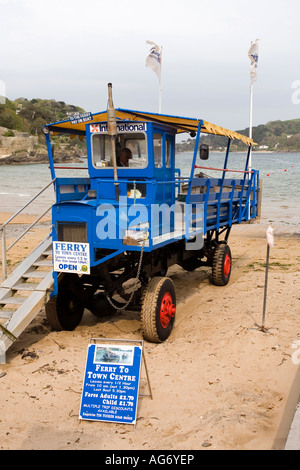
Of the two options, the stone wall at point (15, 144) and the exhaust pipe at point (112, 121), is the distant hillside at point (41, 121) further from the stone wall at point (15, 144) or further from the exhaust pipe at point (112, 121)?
the exhaust pipe at point (112, 121)

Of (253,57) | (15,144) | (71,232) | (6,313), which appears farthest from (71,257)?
(15,144)

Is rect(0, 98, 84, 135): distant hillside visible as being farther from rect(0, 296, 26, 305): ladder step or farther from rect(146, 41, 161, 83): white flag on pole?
rect(0, 296, 26, 305): ladder step

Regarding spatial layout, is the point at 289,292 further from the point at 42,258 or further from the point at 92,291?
the point at 42,258

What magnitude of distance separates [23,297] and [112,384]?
8.44ft

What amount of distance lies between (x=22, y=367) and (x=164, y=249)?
323cm

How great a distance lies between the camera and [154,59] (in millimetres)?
15789

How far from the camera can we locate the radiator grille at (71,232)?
6752 mm

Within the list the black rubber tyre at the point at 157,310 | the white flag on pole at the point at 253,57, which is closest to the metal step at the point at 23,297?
the black rubber tyre at the point at 157,310

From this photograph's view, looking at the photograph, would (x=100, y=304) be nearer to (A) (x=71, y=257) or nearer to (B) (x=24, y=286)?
(B) (x=24, y=286)

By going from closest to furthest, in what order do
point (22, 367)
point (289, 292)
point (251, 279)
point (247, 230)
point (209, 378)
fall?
point (209, 378), point (22, 367), point (289, 292), point (251, 279), point (247, 230)

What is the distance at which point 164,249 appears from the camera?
827 cm

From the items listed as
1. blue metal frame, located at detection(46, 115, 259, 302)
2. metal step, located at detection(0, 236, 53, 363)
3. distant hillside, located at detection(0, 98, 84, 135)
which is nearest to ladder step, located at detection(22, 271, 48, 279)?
metal step, located at detection(0, 236, 53, 363)
